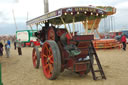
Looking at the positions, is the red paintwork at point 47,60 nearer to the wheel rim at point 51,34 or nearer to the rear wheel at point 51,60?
the rear wheel at point 51,60

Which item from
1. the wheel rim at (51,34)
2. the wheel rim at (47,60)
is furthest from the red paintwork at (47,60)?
the wheel rim at (51,34)

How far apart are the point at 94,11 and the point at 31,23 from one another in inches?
127

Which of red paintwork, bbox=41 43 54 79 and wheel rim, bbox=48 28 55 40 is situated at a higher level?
wheel rim, bbox=48 28 55 40

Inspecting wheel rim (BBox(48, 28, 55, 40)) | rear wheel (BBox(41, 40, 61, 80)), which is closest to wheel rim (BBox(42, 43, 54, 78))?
rear wheel (BBox(41, 40, 61, 80))

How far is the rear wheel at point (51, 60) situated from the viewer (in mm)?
4434

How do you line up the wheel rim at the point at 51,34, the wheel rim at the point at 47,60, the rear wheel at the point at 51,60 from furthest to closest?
the wheel rim at the point at 51,34 < the wheel rim at the point at 47,60 < the rear wheel at the point at 51,60

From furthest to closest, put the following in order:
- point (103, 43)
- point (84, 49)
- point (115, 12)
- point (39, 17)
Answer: point (115, 12), point (103, 43), point (39, 17), point (84, 49)

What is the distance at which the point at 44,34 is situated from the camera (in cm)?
655

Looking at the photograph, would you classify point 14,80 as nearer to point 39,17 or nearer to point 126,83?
point 39,17

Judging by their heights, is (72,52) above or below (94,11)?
below

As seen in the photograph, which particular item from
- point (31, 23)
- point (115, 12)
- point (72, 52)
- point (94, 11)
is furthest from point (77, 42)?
point (115, 12)

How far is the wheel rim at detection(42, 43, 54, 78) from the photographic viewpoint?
4840 millimetres

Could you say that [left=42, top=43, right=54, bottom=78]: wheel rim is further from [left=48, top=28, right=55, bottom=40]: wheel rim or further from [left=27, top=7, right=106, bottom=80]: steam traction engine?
[left=48, top=28, right=55, bottom=40]: wheel rim

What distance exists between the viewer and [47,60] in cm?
517
